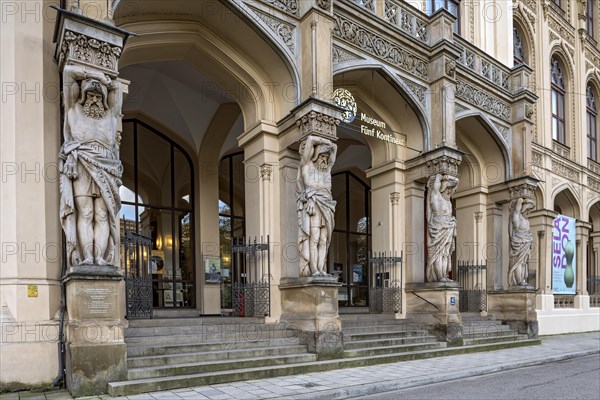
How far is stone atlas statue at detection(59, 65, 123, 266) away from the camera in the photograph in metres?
7.43

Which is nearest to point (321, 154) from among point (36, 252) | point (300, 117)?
point (300, 117)

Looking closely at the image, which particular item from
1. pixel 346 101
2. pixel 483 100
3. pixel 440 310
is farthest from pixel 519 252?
pixel 346 101

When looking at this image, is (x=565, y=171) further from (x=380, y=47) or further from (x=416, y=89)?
(x=380, y=47)

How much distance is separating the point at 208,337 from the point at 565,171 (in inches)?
749

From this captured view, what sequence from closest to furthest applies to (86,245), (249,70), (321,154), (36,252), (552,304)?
(86,245), (36,252), (321,154), (249,70), (552,304)

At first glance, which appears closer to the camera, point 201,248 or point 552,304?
point 201,248

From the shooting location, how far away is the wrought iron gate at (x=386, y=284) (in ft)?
46.3

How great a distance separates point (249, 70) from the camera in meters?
11.7

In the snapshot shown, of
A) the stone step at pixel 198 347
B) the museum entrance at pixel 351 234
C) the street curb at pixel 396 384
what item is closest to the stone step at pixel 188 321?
the stone step at pixel 198 347

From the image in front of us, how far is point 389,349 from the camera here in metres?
11.2

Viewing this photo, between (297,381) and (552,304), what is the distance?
1556cm

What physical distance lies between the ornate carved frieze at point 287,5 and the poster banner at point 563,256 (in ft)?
49.1

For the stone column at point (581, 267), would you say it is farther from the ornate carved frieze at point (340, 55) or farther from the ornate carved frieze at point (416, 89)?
the ornate carved frieze at point (340, 55)

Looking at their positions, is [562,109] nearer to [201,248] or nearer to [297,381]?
[201,248]
